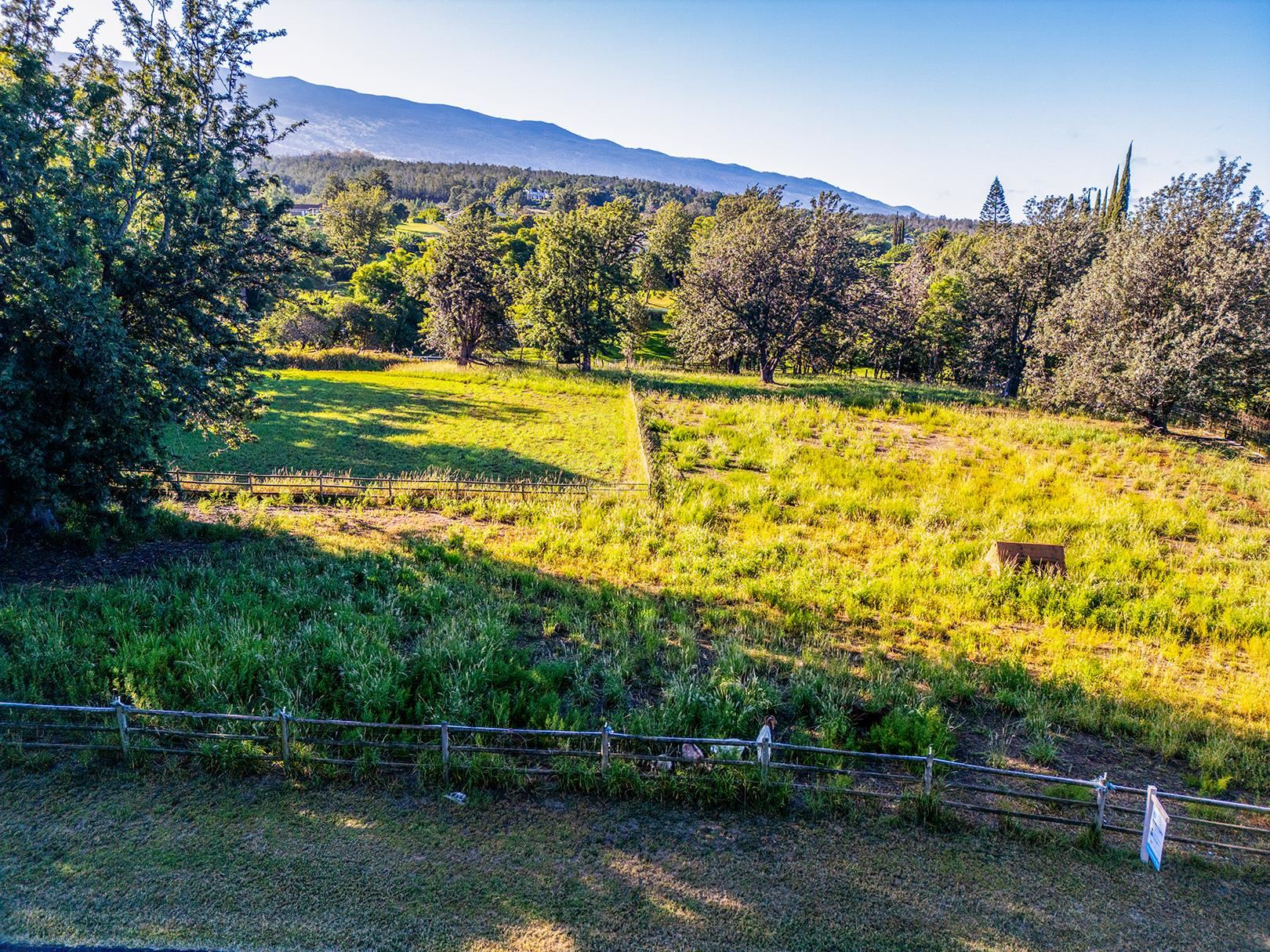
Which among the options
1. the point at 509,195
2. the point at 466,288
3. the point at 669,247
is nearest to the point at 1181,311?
the point at 466,288

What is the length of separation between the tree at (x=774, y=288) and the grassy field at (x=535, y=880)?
114ft

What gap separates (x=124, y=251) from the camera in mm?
13117

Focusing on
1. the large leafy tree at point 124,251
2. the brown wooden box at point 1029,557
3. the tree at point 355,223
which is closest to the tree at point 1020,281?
the brown wooden box at point 1029,557

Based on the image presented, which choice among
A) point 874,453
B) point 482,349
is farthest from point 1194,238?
point 482,349

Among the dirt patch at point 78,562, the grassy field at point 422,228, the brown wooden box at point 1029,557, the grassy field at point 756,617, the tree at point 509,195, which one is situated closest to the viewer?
the grassy field at point 756,617

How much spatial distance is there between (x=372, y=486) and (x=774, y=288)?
2812cm

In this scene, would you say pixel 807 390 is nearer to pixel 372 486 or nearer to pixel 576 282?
pixel 576 282

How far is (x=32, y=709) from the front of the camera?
9.15m

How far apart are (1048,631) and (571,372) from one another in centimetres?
3535

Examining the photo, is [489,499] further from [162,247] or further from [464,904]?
[464,904]

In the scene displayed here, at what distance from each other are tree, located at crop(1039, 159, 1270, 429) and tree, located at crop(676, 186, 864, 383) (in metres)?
13.9

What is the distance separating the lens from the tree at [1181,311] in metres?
25.3

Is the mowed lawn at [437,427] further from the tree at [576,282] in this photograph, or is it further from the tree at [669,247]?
the tree at [669,247]

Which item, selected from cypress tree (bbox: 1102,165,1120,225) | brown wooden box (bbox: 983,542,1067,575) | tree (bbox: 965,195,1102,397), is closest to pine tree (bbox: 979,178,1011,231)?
cypress tree (bbox: 1102,165,1120,225)
